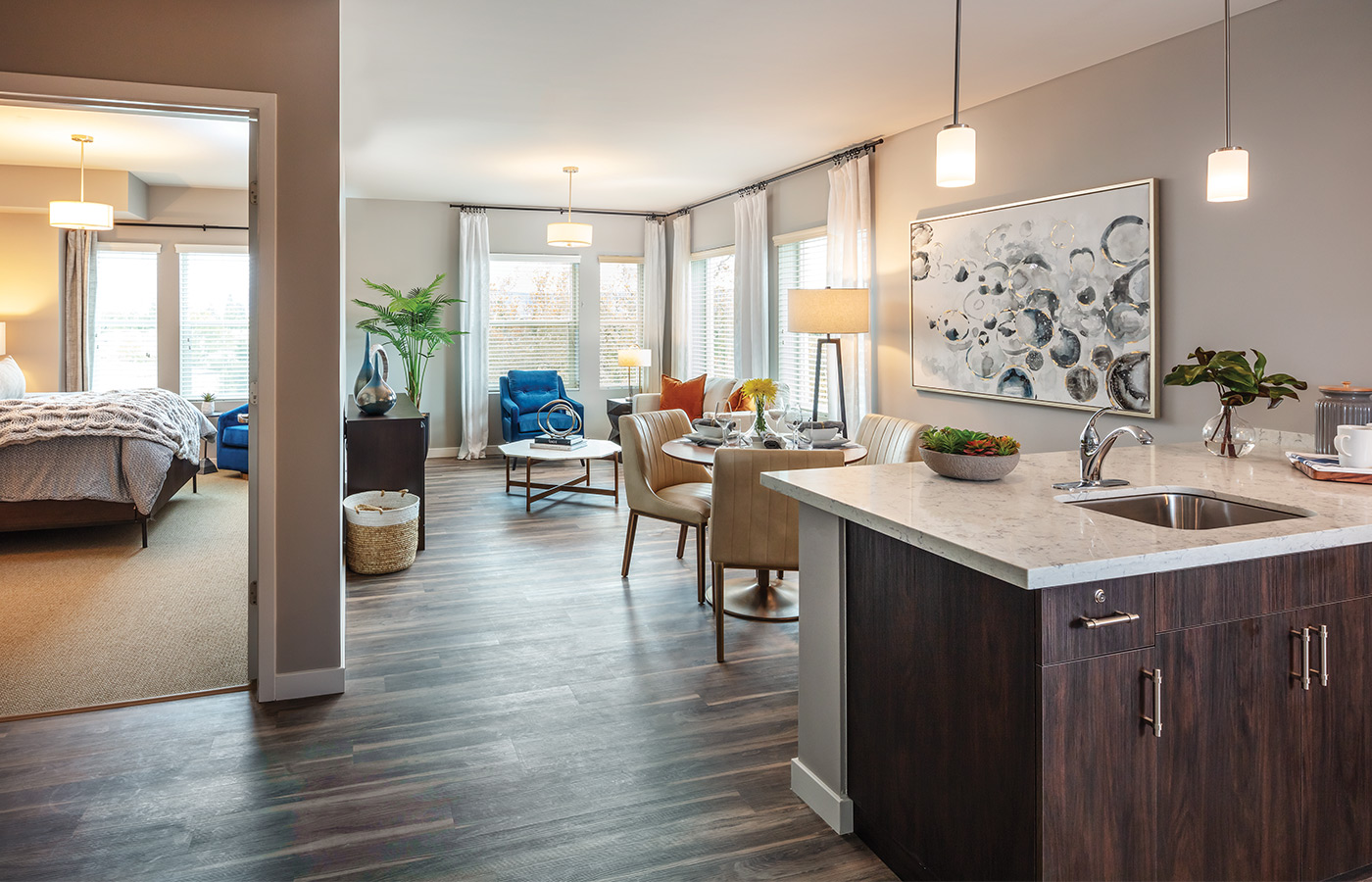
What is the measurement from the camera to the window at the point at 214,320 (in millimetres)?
8141

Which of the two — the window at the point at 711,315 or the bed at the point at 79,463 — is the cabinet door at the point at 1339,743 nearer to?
the bed at the point at 79,463

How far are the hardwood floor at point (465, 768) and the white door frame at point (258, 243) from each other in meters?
0.38

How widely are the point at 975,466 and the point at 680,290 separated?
6.95 m

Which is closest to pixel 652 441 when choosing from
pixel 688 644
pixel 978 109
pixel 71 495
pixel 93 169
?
pixel 688 644

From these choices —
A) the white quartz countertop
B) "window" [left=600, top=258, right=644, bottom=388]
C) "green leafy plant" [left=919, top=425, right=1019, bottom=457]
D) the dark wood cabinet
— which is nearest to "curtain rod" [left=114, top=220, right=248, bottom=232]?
"window" [left=600, top=258, right=644, bottom=388]

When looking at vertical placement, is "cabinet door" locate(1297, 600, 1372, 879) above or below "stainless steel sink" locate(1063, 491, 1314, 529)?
below

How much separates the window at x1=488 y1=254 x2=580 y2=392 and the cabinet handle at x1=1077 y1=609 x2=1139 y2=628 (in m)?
7.86

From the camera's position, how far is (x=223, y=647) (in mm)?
3635

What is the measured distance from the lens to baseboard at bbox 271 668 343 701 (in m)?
3.10

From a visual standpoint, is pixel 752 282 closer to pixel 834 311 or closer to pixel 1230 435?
pixel 834 311

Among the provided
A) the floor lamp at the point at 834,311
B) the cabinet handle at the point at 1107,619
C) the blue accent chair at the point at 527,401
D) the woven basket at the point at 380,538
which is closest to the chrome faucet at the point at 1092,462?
the cabinet handle at the point at 1107,619

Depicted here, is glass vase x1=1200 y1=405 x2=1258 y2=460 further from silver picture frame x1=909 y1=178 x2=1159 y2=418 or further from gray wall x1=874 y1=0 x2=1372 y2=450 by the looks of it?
silver picture frame x1=909 y1=178 x2=1159 y2=418

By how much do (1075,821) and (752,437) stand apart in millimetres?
2621

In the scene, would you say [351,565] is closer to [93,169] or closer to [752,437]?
[752,437]
